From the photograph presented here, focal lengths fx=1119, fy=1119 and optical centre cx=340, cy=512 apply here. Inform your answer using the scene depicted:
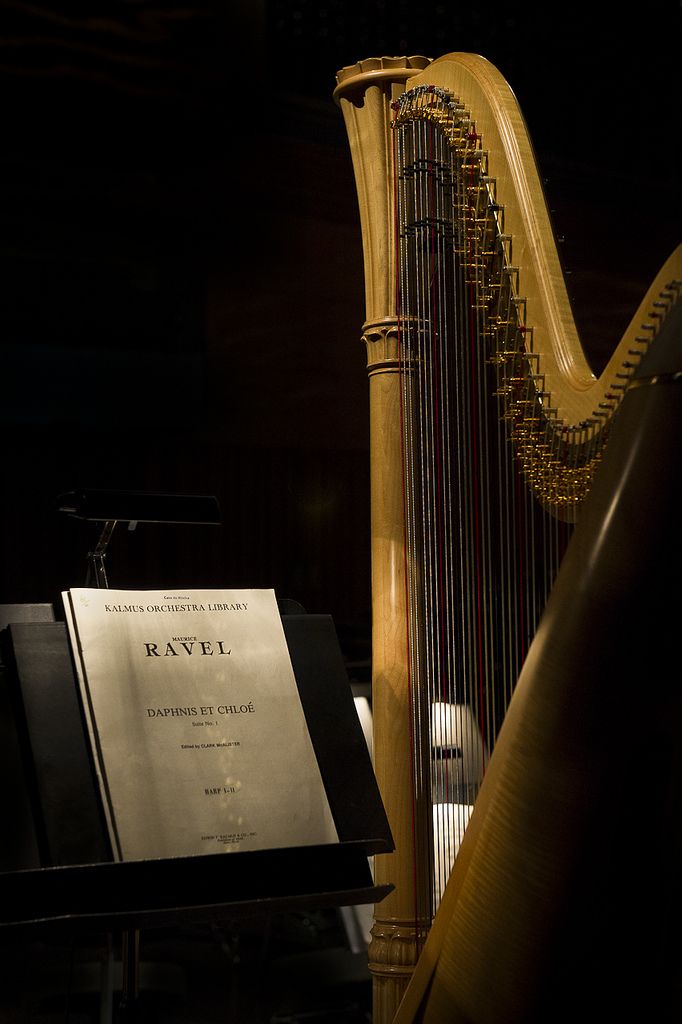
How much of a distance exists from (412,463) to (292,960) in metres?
1.71

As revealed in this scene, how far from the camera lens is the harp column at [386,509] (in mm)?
1746

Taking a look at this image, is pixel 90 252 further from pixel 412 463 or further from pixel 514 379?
pixel 514 379

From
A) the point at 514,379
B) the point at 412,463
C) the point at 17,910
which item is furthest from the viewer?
the point at 412,463

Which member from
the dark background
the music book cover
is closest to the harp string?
the music book cover

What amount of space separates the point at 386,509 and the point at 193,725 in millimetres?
709

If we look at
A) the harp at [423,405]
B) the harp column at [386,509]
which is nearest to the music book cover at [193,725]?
the harp at [423,405]

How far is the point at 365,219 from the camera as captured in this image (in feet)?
6.08

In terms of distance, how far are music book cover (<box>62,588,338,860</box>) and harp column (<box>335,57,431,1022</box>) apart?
546 mm

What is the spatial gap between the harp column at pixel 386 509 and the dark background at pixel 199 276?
6.42ft

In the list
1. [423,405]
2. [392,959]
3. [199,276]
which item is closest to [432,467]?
[423,405]

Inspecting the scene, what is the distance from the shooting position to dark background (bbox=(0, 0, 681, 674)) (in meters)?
3.64

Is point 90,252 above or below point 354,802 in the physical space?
above

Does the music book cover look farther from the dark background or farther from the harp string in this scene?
the dark background

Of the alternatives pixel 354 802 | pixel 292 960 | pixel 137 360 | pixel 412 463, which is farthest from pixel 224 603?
pixel 137 360
